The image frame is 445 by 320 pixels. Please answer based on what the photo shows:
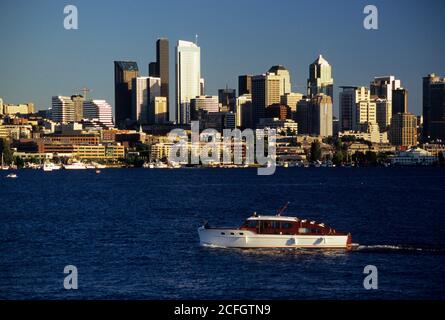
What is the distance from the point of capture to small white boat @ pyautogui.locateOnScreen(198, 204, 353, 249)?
31578 millimetres

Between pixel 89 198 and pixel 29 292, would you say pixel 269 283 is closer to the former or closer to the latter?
pixel 29 292

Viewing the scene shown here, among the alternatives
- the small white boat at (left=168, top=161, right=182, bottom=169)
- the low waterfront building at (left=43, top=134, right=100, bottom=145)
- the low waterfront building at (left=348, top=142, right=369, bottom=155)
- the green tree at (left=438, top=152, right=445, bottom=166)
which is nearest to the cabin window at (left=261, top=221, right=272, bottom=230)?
the small white boat at (left=168, top=161, right=182, bottom=169)

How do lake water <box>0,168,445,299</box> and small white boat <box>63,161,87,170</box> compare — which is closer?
lake water <box>0,168,445,299</box>

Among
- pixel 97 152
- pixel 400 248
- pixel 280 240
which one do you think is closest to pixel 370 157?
pixel 97 152

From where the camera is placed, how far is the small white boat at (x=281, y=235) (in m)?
31.6

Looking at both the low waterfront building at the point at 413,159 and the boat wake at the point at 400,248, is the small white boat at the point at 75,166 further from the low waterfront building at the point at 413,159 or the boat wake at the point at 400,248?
the boat wake at the point at 400,248

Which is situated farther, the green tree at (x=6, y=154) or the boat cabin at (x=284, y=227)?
the green tree at (x=6, y=154)

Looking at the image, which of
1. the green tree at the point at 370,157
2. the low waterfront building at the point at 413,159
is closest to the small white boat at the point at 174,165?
the green tree at the point at 370,157

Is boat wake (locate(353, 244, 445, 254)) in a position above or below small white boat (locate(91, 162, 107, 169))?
above

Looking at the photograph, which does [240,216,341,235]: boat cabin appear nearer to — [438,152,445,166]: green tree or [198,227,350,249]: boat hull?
[198,227,350,249]: boat hull

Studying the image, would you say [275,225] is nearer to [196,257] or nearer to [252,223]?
[252,223]

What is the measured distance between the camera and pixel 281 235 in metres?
31.5

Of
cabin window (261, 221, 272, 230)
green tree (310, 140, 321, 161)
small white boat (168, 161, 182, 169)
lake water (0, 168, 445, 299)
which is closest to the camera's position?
lake water (0, 168, 445, 299)

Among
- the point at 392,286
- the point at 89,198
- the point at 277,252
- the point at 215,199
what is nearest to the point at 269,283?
the point at 392,286
